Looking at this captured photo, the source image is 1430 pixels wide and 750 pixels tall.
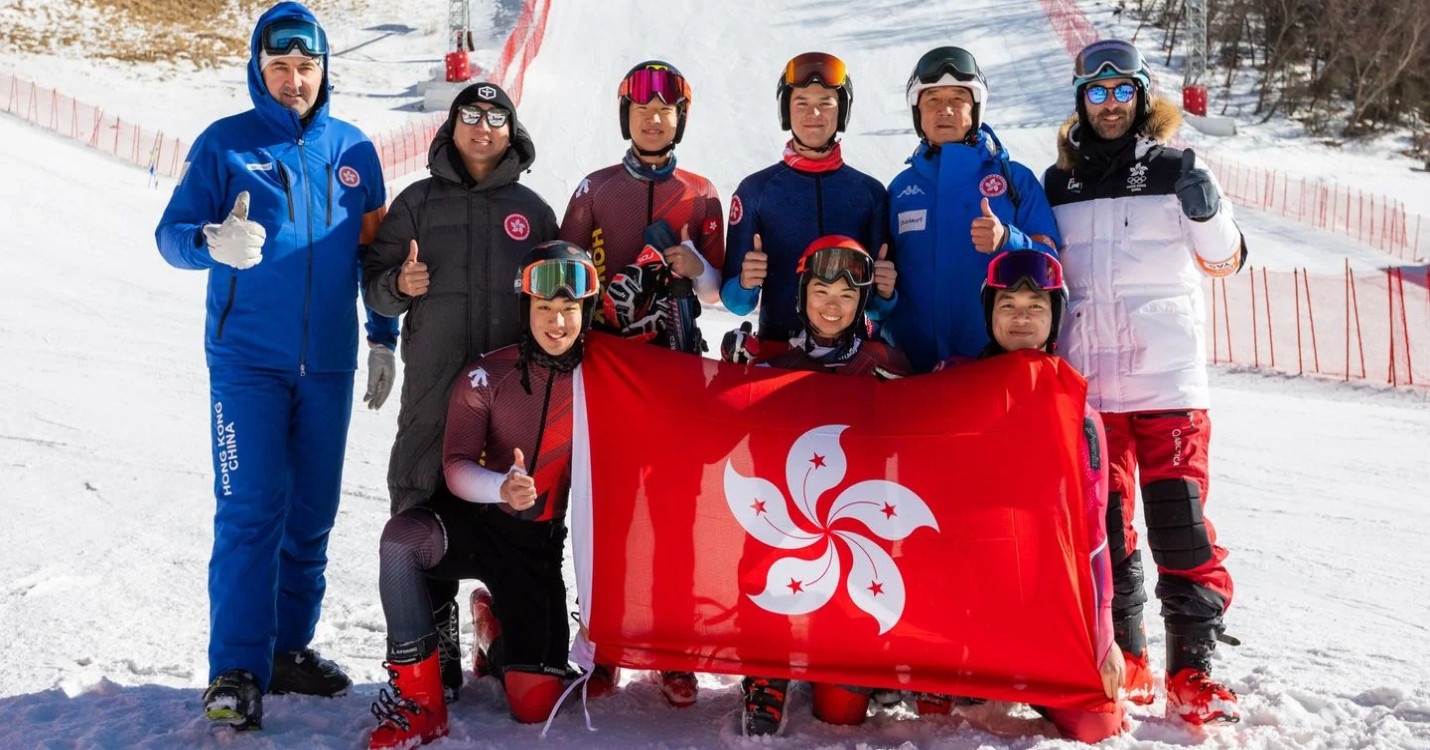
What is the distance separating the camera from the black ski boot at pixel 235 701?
3.64 meters

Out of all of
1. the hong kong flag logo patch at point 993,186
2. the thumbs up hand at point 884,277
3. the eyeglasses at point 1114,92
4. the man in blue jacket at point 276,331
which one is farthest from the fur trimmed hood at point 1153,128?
the man in blue jacket at point 276,331

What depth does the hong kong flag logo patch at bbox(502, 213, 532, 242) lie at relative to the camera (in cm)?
422

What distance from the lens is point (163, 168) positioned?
19.4m

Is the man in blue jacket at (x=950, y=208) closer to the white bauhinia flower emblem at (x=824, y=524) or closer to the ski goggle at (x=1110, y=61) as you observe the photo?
the ski goggle at (x=1110, y=61)

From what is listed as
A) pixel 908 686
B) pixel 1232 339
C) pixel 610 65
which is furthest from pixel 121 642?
pixel 610 65

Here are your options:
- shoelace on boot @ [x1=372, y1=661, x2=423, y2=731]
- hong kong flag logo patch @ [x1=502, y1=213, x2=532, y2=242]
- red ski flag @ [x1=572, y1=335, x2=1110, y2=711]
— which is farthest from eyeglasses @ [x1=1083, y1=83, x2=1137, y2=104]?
shoelace on boot @ [x1=372, y1=661, x2=423, y2=731]

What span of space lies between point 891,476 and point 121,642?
3056 mm

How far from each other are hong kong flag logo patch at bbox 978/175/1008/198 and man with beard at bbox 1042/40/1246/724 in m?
0.25

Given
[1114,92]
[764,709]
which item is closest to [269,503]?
[764,709]

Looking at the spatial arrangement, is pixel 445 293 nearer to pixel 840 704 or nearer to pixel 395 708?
pixel 395 708

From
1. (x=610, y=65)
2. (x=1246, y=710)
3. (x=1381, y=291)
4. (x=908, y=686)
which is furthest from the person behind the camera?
(x=610, y=65)

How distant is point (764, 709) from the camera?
3740mm

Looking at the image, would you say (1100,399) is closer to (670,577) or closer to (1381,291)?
(670,577)

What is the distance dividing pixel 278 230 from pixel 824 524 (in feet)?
7.03
